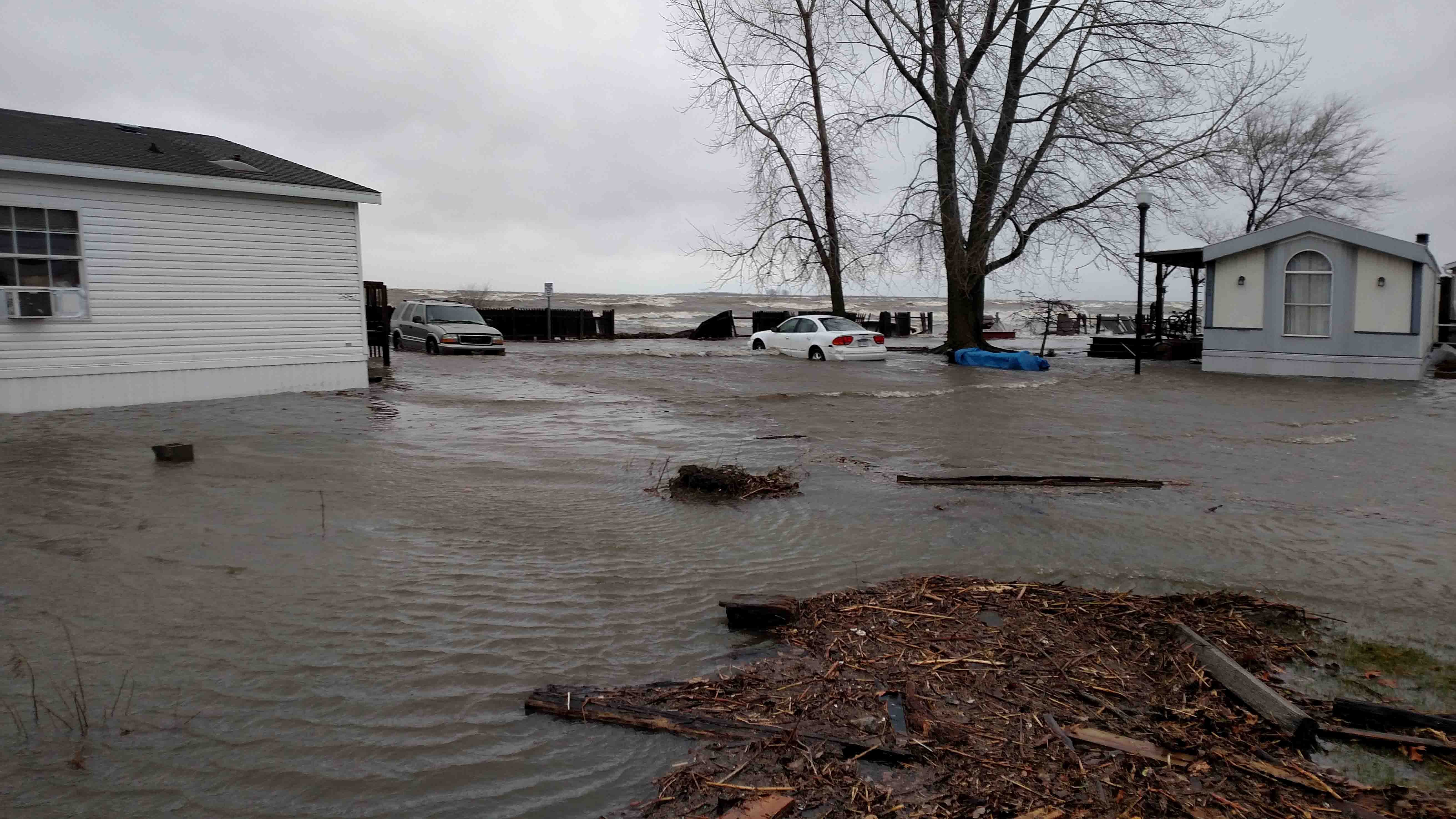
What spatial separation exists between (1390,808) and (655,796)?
263 cm

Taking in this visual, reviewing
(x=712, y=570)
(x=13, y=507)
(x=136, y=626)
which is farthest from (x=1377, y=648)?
(x=13, y=507)

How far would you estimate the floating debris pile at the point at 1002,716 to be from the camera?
129 inches

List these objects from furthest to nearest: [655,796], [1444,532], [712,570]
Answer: [1444,532], [712,570], [655,796]

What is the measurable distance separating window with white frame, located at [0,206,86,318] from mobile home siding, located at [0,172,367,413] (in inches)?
5.1

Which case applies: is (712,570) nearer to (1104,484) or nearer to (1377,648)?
(1377,648)

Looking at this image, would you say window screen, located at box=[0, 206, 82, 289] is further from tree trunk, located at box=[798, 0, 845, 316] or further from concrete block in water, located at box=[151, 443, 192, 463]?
tree trunk, located at box=[798, 0, 845, 316]

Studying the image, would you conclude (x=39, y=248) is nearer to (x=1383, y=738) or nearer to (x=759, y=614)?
(x=759, y=614)

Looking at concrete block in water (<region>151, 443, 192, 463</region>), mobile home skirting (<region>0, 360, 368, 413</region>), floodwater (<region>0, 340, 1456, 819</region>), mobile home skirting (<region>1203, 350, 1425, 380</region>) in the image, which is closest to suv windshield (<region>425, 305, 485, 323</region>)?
mobile home skirting (<region>0, 360, 368, 413</region>)

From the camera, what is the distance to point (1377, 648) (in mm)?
4789

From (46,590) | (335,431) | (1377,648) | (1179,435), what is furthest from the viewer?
(1179,435)

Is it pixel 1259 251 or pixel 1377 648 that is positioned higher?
pixel 1259 251

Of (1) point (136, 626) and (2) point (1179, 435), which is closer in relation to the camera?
(1) point (136, 626)

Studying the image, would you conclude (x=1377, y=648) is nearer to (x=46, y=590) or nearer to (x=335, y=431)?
(x=46, y=590)

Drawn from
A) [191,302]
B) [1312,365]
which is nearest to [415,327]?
[191,302]
